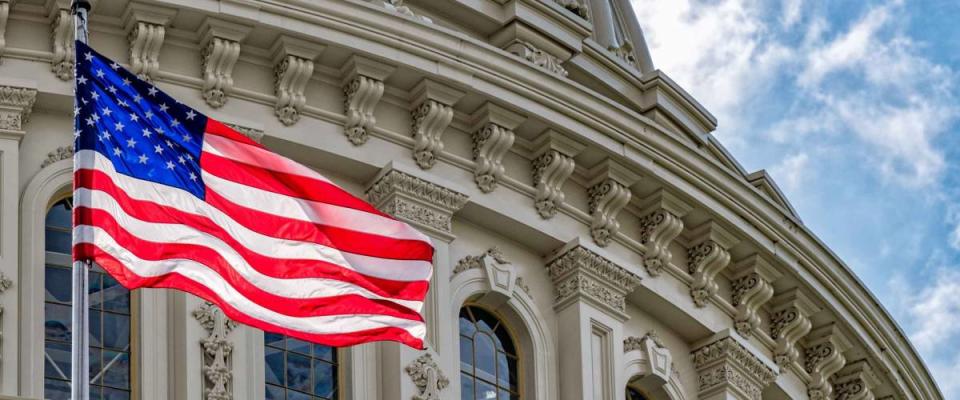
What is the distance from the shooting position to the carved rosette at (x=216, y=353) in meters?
36.4

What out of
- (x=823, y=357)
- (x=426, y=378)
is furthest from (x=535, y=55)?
(x=426, y=378)

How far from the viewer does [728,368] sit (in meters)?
43.4

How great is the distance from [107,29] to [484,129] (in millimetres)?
5323

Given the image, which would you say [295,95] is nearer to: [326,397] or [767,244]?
[326,397]

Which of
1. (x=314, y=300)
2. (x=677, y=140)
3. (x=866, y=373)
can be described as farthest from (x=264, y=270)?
(x=866, y=373)

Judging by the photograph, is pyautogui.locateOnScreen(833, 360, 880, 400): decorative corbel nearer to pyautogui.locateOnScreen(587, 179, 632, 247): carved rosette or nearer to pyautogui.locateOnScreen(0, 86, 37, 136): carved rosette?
pyautogui.locateOnScreen(587, 179, 632, 247): carved rosette

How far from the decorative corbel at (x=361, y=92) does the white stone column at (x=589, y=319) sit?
3.39 m

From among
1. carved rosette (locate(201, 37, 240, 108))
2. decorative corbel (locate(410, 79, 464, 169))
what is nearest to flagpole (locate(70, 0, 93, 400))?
carved rosette (locate(201, 37, 240, 108))

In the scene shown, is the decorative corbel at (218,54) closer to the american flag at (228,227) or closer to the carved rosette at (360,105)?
the carved rosette at (360,105)

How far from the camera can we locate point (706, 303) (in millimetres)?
43500

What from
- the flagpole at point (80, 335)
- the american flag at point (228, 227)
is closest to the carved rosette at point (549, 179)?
the american flag at point (228, 227)

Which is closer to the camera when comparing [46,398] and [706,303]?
[46,398]

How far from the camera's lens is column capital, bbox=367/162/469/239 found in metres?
39.6

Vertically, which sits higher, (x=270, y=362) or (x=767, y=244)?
(x=767, y=244)
